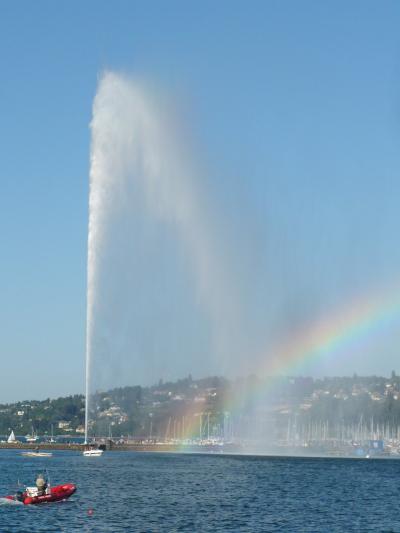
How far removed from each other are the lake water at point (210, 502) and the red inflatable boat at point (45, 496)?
0.61 meters

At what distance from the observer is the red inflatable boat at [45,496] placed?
51.8 m

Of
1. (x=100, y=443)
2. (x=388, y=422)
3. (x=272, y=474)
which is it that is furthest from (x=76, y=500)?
Result: (x=388, y=422)

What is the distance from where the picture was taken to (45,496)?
52094mm

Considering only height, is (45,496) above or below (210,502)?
above

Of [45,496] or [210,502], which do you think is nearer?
[45,496]

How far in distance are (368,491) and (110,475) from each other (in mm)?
22815

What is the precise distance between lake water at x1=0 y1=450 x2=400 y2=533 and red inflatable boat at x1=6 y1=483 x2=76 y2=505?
61 centimetres

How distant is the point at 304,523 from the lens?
147ft

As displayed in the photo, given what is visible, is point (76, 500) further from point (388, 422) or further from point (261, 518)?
point (388, 422)

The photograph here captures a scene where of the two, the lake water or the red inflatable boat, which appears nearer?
the lake water

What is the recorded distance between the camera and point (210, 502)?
53.0m

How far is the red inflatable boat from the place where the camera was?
51750 millimetres

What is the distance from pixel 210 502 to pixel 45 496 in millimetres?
9473

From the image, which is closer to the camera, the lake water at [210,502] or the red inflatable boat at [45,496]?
the lake water at [210,502]
